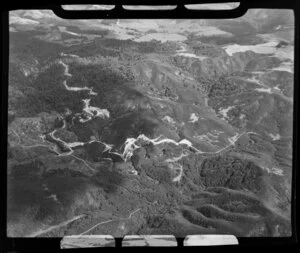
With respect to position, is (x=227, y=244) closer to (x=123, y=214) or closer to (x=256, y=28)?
(x=123, y=214)

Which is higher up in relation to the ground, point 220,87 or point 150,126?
point 220,87

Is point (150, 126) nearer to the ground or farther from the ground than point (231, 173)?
farther from the ground

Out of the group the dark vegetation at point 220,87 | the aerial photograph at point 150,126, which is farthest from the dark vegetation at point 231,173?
the dark vegetation at point 220,87

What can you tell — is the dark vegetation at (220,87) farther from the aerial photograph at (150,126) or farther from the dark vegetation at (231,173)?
the dark vegetation at (231,173)

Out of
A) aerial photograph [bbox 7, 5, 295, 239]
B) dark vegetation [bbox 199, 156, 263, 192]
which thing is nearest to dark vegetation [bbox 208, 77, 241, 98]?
aerial photograph [bbox 7, 5, 295, 239]

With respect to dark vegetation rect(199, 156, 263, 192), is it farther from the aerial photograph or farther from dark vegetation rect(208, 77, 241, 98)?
dark vegetation rect(208, 77, 241, 98)

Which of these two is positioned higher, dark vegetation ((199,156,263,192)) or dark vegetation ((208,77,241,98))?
dark vegetation ((208,77,241,98))

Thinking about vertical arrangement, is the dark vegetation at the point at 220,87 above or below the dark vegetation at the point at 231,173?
above

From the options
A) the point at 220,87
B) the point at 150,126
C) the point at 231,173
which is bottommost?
the point at 231,173

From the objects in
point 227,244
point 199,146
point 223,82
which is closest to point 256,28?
point 223,82
